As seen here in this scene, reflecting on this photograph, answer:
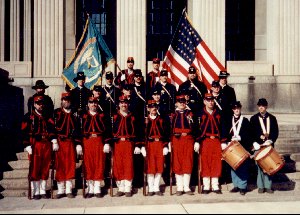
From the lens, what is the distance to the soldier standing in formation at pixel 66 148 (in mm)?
10266

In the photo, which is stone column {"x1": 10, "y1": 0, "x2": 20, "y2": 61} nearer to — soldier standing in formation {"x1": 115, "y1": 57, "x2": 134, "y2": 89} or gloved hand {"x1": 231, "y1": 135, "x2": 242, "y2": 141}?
soldier standing in formation {"x1": 115, "y1": 57, "x2": 134, "y2": 89}

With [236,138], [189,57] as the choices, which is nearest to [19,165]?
[189,57]

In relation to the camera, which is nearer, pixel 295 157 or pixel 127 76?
pixel 295 157

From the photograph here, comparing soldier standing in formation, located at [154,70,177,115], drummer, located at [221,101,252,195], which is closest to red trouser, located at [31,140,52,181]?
soldier standing in formation, located at [154,70,177,115]

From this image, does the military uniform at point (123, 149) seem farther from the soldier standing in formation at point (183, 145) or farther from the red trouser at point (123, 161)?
the soldier standing in formation at point (183, 145)

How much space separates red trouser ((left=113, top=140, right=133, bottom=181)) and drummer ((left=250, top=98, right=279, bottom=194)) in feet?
9.50

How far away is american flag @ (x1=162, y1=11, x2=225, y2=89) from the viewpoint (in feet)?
40.4

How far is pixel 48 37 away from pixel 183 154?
31.9 ft

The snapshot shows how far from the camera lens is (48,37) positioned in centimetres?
1798

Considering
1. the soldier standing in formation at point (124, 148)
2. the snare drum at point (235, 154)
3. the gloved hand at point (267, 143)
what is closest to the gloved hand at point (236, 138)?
the snare drum at point (235, 154)

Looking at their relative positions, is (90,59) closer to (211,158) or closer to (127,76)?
(127,76)

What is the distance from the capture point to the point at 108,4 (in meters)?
24.4

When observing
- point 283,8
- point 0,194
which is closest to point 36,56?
point 0,194

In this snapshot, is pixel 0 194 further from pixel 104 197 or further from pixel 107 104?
pixel 107 104
